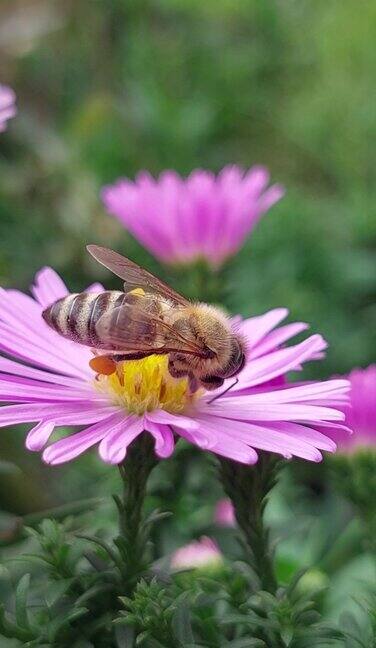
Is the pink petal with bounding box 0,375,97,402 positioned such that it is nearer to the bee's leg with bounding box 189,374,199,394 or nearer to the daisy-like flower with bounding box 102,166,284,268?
the bee's leg with bounding box 189,374,199,394

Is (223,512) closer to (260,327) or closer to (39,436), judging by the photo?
(260,327)

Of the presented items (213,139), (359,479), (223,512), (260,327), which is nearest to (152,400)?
(260,327)

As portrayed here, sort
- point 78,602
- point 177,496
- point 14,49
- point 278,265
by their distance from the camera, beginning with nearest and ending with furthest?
point 78,602, point 177,496, point 278,265, point 14,49

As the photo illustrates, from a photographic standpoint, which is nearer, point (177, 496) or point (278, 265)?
point (177, 496)

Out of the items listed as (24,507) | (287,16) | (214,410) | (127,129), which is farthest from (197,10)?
(214,410)

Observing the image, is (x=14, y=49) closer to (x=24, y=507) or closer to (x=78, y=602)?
(x=24, y=507)

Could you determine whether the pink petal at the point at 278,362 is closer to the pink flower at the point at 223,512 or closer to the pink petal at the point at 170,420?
the pink petal at the point at 170,420

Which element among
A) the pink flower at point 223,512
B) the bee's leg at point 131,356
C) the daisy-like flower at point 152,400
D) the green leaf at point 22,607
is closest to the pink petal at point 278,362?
the daisy-like flower at point 152,400
